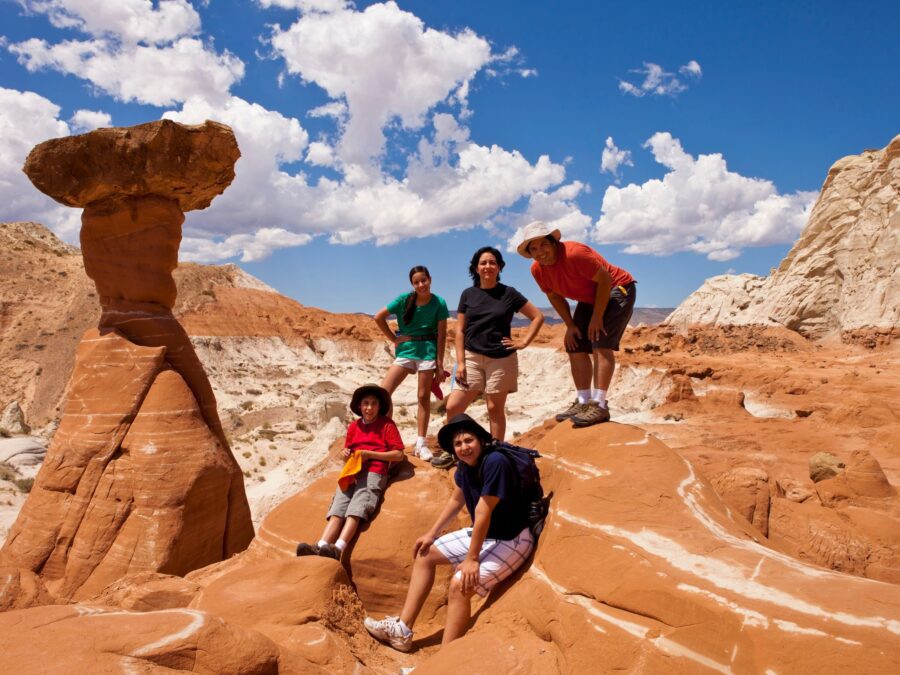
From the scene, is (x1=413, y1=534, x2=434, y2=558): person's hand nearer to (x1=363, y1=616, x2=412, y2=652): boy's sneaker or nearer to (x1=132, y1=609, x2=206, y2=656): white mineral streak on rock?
(x1=363, y1=616, x2=412, y2=652): boy's sneaker

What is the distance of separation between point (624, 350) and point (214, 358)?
19.1 meters

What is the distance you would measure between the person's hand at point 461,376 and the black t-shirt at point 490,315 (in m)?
0.17

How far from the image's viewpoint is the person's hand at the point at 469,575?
121 inches

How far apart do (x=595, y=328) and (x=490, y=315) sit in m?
0.85

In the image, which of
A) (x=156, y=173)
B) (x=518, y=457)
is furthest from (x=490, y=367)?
(x=156, y=173)

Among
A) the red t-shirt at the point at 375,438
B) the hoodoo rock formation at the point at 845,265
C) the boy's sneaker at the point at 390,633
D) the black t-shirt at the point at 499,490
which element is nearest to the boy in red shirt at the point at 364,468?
the red t-shirt at the point at 375,438

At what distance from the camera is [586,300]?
4.27 m

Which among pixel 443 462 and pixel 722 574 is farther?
pixel 443 462

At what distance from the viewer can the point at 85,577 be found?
533cm

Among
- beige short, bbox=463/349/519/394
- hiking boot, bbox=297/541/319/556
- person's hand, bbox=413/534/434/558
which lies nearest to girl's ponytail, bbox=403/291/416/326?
beige short, bbox=463/349/519/394

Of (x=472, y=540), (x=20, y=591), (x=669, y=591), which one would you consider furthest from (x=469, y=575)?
(x=20, y=591)

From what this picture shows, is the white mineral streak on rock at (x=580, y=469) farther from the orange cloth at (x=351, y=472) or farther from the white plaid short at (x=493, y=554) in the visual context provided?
the orange cloth at (x=351, y=472)

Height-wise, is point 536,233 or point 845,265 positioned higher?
point 845,265

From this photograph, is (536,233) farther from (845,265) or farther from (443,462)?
(845,265)
